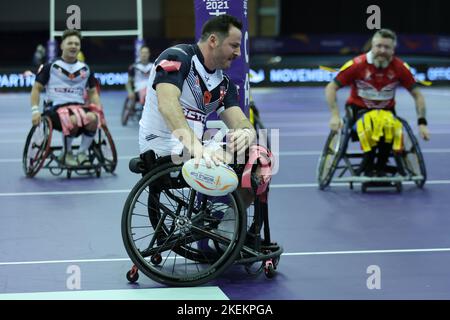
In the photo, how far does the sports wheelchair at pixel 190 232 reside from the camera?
521 cm

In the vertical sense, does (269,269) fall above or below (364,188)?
above

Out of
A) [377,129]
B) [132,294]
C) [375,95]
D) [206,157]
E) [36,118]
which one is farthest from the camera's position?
[36,118]

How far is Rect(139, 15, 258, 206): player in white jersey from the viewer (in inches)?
200

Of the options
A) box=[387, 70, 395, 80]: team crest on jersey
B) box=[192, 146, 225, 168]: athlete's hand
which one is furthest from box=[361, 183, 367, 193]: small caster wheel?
box=[192, 146, 225, 168]: athlete's hand

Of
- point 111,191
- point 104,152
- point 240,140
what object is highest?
point 240,140

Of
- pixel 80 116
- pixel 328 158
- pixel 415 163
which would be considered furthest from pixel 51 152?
pixel 415 163

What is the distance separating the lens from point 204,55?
17.7ft

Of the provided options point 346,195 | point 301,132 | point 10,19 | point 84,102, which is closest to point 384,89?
point 346,195

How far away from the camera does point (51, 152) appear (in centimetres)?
1018

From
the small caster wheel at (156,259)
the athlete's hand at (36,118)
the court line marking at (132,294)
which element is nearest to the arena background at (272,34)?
the athlete's hand at (36,118)

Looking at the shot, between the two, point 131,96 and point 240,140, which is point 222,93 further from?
point 131,96

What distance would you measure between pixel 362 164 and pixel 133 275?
414 cm

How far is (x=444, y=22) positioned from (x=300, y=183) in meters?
22.4

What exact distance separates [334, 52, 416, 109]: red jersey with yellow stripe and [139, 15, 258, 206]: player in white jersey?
11.3ft
